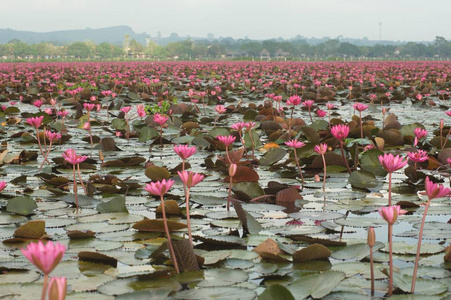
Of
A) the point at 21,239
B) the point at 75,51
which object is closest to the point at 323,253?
the point at 21,239

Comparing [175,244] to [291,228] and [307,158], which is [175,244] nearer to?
[291,228]

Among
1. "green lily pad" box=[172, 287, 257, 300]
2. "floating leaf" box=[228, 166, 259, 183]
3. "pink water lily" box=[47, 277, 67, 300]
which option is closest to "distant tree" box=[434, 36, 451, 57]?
"floating leaf" box=[228, 166, 259, 183]

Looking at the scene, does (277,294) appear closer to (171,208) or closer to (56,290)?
(56,290)

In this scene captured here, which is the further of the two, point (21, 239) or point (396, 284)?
point (21, 239)

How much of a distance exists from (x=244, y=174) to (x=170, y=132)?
2.48 meters

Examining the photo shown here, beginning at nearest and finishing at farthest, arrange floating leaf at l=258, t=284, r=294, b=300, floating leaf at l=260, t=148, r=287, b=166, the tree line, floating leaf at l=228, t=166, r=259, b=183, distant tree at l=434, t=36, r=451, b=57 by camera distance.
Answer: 1. floating leaf at l=258, t=284, r=294, b=300
2. floating leaf at l=228, t=166, r=259, b=183
3. floating leaf at l=260, t=148, r=287, b=166
4. distant tree at l=434, t=36, r=451, b=57
5. the tree line

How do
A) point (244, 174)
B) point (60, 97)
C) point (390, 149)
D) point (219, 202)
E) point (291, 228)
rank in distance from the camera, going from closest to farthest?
point (291, 228), point (219, 202), point (244, 174), point (390, 149), point (60, 97)

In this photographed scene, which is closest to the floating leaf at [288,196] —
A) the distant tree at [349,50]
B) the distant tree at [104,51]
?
the distant tree at [104,51]

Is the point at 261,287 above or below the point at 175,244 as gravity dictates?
below

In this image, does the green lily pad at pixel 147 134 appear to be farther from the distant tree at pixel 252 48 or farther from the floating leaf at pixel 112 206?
the distant tree at pixel 252 48

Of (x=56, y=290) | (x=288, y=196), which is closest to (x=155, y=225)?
(x=288, y=196)

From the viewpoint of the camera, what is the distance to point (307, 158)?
13.1ft

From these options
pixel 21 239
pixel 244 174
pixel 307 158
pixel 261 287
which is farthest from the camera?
pixel 307 158

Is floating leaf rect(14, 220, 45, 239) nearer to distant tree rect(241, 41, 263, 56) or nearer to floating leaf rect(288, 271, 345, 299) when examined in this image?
floating leaf rect(288, 271, 345, 299)
